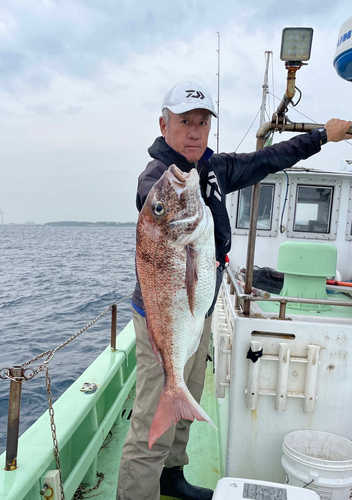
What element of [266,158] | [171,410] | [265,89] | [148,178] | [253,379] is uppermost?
[265,89]

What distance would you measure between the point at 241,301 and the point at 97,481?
2183 mm

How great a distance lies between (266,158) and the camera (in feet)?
8.76

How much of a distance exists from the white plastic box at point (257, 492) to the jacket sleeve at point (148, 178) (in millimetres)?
1811

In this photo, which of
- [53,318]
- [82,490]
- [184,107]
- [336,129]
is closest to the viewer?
[184,107]

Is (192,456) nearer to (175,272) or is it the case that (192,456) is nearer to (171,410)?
(171,410)

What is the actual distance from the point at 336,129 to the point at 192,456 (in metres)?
3.46

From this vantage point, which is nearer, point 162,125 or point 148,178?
point 148,178

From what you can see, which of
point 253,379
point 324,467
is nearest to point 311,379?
point 253,379

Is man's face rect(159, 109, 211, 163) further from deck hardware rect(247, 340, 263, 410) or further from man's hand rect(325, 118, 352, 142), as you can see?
deck hardware rect(247, 340, 263, 410)

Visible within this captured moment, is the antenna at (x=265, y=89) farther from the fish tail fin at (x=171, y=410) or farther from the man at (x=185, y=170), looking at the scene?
the fish tail fin at (x=171, y=410)

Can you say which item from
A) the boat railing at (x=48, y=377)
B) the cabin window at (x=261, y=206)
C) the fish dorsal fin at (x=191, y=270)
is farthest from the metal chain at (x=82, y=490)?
the cabin window at (x=261, y=206)

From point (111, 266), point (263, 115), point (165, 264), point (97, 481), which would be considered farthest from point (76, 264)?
point (165, 264)

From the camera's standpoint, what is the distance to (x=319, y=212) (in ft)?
22.2

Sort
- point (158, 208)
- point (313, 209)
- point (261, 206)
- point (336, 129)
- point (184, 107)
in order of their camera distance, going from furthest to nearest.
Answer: point (261, 206) → point (313, 209) → point (336, 129) → point (184, 107) → point (158, 208)
